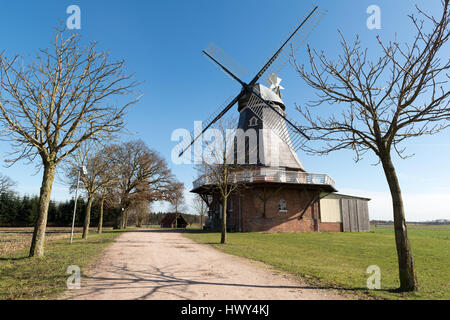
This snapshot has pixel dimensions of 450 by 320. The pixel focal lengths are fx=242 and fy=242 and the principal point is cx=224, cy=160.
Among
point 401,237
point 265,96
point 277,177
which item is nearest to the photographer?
point 401,237

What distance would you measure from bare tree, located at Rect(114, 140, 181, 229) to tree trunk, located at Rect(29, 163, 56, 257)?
22.0 meters

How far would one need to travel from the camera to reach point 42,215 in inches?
346

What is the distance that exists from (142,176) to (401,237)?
31669 mm

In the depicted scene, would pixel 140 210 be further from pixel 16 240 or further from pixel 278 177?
pixel 278 177

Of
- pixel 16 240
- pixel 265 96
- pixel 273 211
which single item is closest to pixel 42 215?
pixel 16 240

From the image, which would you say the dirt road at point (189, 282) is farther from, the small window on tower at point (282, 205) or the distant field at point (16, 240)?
the small window on tower at point (282, 205)

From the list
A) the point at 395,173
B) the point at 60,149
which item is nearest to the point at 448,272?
the point at 395,173

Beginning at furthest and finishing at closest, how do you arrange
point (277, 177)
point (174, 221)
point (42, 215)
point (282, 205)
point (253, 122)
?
point (174, 221), point (253, 122), point (282, 205), point (277, 177), point (42, 215)

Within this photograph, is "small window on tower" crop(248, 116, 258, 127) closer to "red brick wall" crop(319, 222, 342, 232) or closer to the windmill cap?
the windmill cap

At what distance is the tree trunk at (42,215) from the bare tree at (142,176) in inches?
866

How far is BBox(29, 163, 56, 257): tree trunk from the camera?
860cm

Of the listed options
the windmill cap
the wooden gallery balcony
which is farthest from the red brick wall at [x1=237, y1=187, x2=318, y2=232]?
the windmill cap
